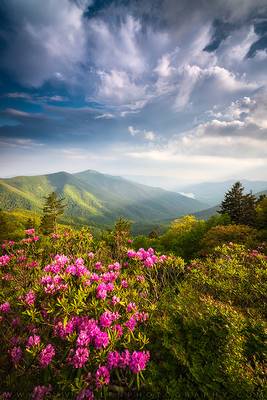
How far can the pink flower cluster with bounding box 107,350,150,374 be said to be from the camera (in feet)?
10.0

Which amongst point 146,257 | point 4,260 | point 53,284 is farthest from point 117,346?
point 4,260

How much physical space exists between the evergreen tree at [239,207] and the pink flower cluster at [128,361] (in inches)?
1346

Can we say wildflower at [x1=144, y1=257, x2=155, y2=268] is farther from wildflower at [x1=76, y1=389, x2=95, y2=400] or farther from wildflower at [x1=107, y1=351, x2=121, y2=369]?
wildflower at [x1=76, y1=389, x2=95, y2=400]

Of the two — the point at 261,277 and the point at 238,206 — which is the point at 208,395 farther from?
the point at 238,206

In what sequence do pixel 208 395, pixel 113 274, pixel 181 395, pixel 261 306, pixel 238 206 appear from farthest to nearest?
pixel 238 206 < pixel 261 306 < pixel 113 274 < pixel 181 395 < pixel 208 395

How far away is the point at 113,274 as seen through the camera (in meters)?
4.34

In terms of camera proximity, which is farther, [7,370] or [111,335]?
[7,370]

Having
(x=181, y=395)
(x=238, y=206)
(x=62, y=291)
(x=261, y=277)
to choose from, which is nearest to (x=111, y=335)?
(x=62, y=291)

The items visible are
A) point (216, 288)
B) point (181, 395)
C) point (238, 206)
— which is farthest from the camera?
point (238, 206)

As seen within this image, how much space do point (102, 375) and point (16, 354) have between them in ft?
5.15

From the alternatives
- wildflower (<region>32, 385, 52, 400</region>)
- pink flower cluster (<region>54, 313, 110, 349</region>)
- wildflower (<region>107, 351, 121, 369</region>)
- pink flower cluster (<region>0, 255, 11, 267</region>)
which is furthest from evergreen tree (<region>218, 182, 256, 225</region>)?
wildflower (<region>32, 385, 52, 400</region>)

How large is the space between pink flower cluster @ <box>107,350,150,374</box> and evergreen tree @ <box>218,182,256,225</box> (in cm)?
3420

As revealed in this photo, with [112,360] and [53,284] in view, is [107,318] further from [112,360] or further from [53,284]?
[53,284]

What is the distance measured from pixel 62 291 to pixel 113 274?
1112 millimetres
